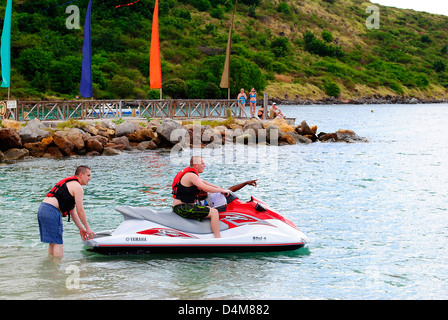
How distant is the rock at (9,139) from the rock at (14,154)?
41 cm

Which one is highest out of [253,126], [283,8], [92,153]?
[283,8]

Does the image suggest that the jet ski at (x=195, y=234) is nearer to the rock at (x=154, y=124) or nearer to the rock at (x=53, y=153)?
the rock at (x=53, y=153)

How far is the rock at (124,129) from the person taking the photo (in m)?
32.3

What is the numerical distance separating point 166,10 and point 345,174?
4089 inches

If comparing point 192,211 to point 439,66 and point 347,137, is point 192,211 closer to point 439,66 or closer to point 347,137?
point 347,137

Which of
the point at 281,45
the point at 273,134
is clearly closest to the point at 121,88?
the point at 273,134

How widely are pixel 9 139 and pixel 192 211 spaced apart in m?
19.9

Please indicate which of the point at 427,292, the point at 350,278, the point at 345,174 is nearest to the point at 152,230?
the point at 350,278

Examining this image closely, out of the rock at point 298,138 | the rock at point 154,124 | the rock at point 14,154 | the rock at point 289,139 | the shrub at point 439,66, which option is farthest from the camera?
the shrub at point 439,66

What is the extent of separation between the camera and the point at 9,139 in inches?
1074

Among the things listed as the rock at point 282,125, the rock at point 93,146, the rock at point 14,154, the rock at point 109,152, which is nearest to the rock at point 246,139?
the rock at point 282,125

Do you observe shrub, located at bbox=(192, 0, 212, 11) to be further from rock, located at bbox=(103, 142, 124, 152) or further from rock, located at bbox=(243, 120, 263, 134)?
rock, located at bbox=(103, 142, 124, 152)

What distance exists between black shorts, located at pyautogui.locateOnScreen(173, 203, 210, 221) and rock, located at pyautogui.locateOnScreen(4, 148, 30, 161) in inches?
743

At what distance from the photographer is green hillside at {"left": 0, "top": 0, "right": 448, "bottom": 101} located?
274ft
